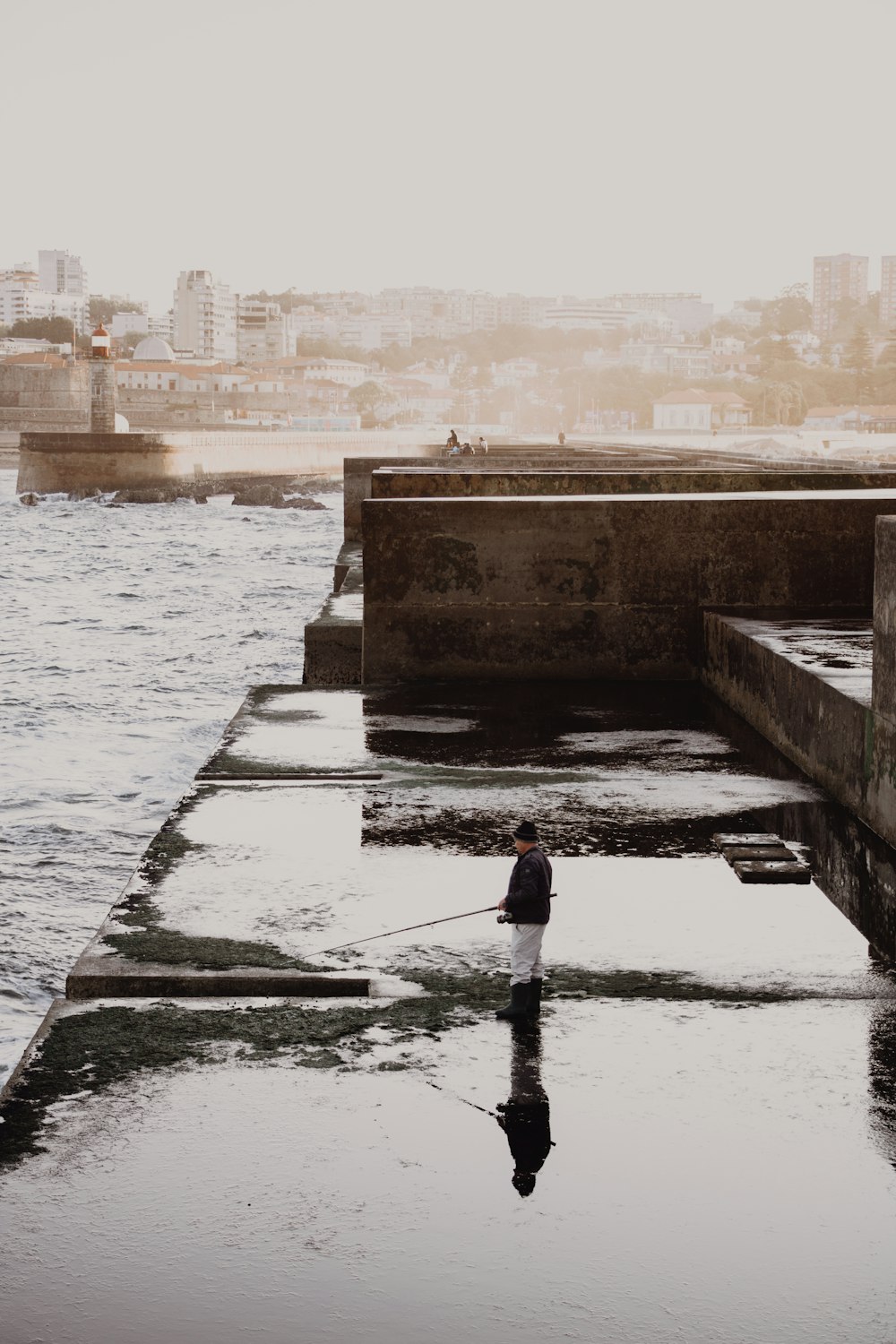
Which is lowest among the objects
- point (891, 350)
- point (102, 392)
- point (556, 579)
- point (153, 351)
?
point (556, 579)

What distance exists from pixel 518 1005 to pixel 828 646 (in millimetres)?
4842

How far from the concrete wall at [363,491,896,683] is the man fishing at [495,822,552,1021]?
5998 millimetres

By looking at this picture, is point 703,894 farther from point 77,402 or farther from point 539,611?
point 77,402

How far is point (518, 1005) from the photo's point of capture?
445cm

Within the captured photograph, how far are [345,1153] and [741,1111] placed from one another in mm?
966

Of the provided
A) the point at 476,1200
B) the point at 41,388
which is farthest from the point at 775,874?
the point at 41,388

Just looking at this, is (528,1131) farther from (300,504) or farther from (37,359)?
(37,359)

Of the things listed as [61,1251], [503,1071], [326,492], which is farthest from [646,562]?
[326,492]

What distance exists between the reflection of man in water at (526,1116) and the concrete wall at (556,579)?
6341mm

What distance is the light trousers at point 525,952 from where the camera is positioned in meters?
4.43

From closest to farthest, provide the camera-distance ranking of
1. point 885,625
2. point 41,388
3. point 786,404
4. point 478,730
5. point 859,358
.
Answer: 1. point 885,625
2. point 478,730
3. point 41,388
4. point 859,358
5. point 786,404

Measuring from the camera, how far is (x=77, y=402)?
12900 cm

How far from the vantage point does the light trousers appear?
14.5ft

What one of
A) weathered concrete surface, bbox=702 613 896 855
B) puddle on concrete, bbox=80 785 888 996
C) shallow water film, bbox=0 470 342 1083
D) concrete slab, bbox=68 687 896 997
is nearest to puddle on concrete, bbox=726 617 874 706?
weathered concrete surface, bbox=702 613 896 855
